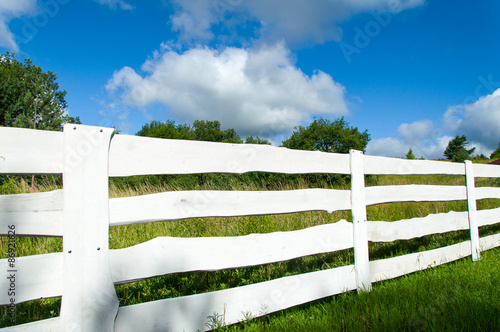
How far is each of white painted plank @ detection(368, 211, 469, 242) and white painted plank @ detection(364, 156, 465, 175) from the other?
21.0 inches

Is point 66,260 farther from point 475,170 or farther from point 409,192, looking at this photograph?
point 475,170

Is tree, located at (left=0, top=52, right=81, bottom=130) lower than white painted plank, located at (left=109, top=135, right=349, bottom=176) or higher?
higher

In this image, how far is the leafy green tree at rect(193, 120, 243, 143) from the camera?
39.3 meters

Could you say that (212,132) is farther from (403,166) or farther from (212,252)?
(212,252)

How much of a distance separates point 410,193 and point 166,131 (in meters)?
28.8

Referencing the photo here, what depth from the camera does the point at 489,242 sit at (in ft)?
14.4

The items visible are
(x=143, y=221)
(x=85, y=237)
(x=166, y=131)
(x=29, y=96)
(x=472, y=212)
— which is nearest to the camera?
(x=85, y=237)

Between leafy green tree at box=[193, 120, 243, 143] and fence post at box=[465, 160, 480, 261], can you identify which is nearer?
fence post at box=[465, 160, 480, 261]

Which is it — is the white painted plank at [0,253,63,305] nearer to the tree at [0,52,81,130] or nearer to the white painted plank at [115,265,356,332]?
the white painted plank at [115,265,356,332]

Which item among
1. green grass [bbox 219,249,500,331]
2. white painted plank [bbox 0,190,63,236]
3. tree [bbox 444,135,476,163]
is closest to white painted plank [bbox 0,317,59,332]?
white painted plank [bbox 0,190,63,236]

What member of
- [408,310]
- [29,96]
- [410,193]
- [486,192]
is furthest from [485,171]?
[29,96]

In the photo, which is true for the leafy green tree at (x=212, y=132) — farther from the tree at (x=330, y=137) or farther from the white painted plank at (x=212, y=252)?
the white painted plank at (x=212, y=252)

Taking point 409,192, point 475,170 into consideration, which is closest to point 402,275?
point 409,192

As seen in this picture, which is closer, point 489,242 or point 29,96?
point 489,242
